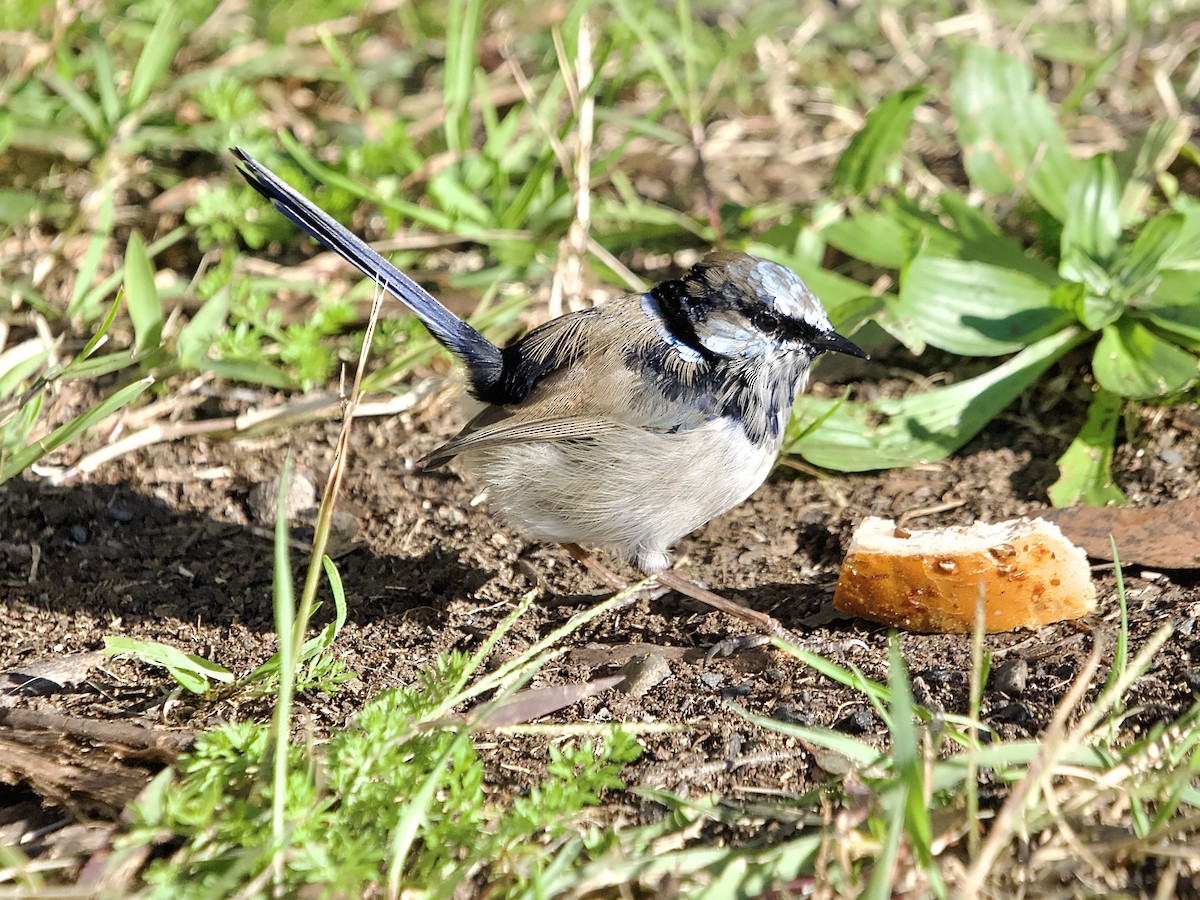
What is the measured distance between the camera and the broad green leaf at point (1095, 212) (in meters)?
4.80

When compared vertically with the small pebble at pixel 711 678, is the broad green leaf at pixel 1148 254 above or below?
above

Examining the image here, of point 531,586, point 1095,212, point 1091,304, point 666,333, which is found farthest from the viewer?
point 1095,212

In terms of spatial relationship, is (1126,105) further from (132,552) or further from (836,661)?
(132,552)

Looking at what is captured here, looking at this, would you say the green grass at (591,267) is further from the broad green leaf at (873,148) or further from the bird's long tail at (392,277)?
the bird's long tail at (392,277)

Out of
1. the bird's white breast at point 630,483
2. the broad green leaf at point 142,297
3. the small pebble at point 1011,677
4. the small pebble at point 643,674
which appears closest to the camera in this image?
the small pebble at point 1011,677

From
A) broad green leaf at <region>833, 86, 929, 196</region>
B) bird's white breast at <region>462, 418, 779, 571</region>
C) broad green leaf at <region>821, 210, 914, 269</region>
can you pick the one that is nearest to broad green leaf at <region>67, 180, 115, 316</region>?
bird's white breast at <region>462, 418, 779, 571</region>

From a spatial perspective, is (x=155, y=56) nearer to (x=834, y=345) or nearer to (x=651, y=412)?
(x=651, y=412)

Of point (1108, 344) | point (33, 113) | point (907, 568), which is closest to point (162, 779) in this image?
point (907, 568)

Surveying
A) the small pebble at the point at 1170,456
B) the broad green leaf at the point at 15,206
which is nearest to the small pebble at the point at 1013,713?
the small pebble at the point at 1170,456

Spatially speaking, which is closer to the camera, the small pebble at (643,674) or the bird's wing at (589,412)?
the small pebble at (643,674)

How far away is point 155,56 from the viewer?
5750 mm

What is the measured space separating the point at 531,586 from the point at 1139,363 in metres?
2.28

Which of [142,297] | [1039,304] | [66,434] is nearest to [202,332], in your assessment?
[142,297]

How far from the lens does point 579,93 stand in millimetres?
5020
